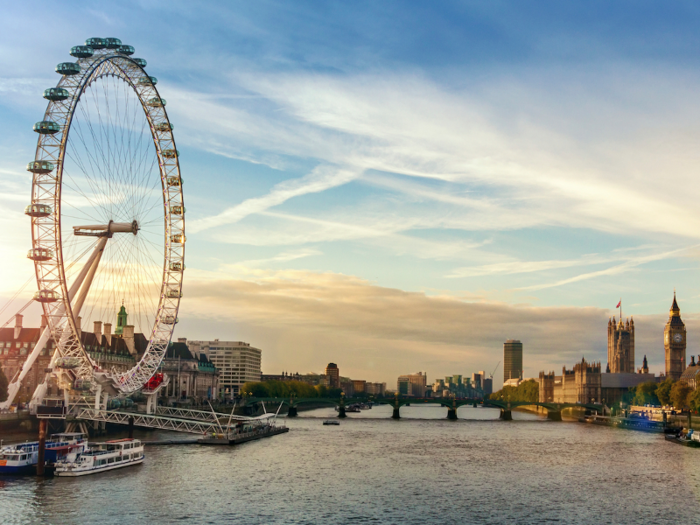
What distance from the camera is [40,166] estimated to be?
81625 mm

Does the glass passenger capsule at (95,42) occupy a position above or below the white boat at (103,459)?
above

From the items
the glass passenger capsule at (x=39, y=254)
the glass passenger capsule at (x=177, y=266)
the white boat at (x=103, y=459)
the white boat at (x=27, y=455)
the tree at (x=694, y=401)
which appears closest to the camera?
the white boat at (x=27, y=455)

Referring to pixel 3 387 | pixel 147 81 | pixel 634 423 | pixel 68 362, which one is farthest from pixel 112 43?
pixel 634 423

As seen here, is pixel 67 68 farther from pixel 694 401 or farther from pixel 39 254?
pixel 694 401

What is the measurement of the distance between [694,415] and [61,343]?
12538 cm

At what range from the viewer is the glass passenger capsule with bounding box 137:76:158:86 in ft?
311

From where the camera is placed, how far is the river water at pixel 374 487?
58344 mm

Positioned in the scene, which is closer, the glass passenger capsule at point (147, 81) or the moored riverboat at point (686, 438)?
the glass passenger capsule at point (147, 81)

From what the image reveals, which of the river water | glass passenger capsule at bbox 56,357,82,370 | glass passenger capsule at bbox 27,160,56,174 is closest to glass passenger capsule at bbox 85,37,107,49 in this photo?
glass passenger capsule at bbox 27,160,56,174

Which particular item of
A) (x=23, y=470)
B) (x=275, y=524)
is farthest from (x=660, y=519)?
(x=23, y=470)

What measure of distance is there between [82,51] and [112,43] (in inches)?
160

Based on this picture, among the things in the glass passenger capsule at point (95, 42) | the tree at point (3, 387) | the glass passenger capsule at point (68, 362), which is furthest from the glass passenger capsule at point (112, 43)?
the tree at point (3, 387)

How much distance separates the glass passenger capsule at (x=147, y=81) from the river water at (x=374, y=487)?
4273cm

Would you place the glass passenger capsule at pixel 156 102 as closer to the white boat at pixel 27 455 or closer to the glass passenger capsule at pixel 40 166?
the glass passenger capsule at pixel 40 166
